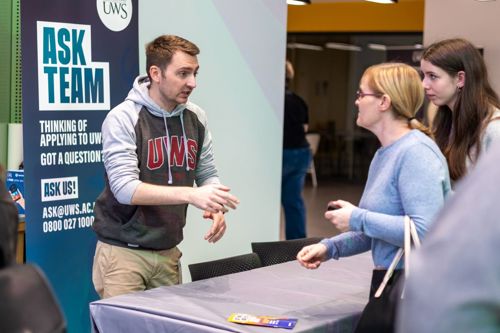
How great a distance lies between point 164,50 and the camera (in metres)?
3.42

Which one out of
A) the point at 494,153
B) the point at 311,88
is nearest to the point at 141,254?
the point at 494,153

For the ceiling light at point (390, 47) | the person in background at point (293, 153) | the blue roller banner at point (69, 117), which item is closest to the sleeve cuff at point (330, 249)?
the blue roller banner at point (69, 117)

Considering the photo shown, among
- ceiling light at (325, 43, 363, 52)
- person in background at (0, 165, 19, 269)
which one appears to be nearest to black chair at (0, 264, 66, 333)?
person in background at (0, 165, 19, 269)

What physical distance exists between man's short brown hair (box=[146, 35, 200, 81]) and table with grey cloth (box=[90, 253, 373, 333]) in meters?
0.93

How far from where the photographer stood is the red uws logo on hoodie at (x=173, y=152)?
131 inches

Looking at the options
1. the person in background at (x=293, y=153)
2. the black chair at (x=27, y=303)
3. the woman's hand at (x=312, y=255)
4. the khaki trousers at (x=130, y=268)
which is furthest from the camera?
the person in background at (x=293, y=153)

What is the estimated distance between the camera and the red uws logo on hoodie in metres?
3.34

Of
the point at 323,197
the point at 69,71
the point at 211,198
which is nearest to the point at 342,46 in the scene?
the point at 323,197

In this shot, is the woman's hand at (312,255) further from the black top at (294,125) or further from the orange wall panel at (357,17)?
the orange wall panel at (357,17)

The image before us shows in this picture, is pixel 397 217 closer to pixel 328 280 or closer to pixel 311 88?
pixel 328 280

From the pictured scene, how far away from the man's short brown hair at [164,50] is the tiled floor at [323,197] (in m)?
5.49

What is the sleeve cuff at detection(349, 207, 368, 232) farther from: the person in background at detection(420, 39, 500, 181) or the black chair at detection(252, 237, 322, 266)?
the black chair at detection(252, 237, 322, 266)

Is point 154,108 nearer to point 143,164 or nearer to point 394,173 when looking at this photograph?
point 143,164

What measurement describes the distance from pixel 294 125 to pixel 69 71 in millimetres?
3635
